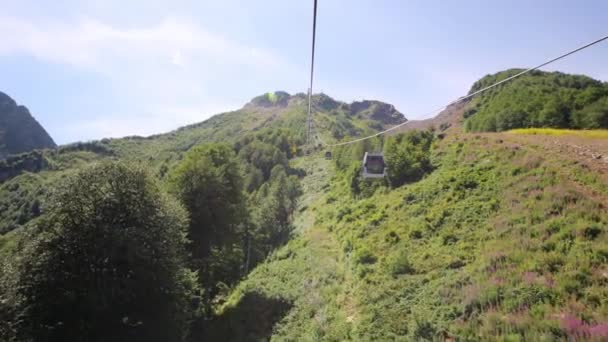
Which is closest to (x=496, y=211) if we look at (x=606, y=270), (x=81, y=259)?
(x=606, y=270)

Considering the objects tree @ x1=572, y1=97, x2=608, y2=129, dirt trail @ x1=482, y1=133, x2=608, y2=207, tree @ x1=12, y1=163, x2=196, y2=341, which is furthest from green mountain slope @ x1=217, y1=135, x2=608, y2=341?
tree @ x1=572, y1=97, x2=608, y2=129

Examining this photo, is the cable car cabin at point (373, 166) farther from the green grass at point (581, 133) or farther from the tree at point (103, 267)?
the green grass at point (581, 133)

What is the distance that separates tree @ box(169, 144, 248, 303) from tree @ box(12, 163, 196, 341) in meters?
5.80

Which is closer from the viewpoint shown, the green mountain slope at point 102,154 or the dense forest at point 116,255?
the dense forest at point 116,255

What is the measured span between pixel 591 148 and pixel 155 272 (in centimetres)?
3240

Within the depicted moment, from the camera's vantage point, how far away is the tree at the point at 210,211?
914 inches

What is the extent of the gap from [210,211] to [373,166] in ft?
45.1

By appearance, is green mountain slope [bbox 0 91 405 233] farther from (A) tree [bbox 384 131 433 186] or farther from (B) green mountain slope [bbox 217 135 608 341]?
(B) green mountain slope [bbox 217 135 608 341]

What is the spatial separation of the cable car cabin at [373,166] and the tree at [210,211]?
37.1 ft

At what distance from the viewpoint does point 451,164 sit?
31.7 m

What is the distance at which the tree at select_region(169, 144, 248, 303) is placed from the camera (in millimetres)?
23219

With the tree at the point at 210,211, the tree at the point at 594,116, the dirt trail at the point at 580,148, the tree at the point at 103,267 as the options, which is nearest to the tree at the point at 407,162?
the dirt trail at the point at 580,148

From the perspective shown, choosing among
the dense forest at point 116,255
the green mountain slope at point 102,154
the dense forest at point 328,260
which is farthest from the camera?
the green mountain slope at point 102,154

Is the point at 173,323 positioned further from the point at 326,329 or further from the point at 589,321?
the point at 589,321
